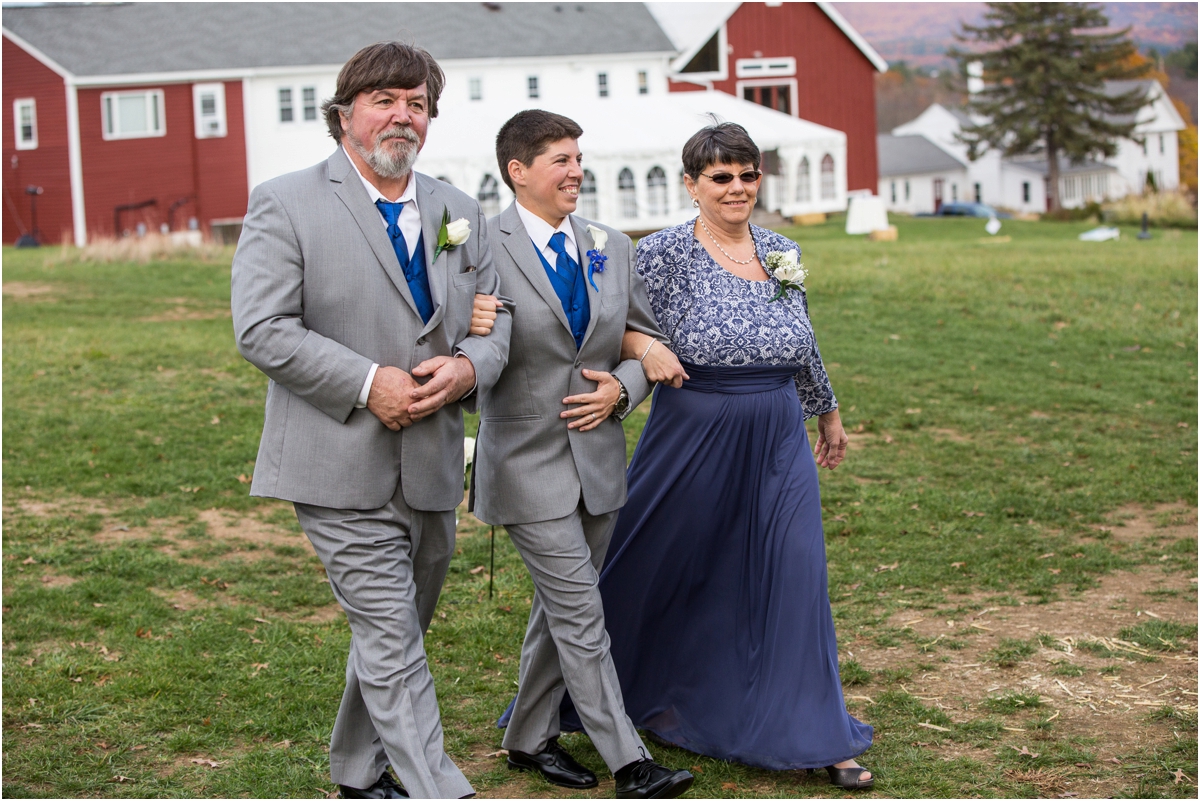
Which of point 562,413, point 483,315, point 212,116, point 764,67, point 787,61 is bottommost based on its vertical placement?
point 562,413

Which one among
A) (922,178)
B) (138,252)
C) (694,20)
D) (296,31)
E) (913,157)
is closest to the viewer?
(138,252)

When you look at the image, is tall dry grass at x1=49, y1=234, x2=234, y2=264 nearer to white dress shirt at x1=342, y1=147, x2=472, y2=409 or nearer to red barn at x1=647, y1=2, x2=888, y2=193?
white dress shirt at x1=342, y1=147, x2=472, y2=409

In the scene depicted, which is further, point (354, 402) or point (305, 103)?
point (305, 103)

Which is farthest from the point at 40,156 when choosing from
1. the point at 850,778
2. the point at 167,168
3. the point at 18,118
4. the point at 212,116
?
the point at 850,778

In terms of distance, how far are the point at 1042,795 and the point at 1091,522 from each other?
4447 mm

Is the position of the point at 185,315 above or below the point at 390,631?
above

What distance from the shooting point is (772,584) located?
4.66 meters

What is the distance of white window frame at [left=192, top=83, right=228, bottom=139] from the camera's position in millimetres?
37688

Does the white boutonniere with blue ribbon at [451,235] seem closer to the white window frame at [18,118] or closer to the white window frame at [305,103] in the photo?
the white window frame at [305,103]

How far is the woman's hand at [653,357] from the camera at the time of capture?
15.1 feet

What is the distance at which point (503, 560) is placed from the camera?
7730 mm

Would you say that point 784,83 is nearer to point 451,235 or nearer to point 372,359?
point 451,235

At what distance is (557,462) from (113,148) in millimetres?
36601

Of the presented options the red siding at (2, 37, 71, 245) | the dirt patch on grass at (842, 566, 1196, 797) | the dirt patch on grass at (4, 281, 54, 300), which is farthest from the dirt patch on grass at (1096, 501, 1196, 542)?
the red siding at (2, 37, 71, 245)
